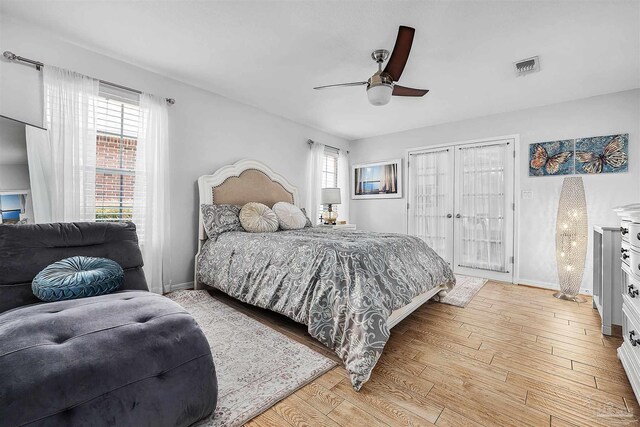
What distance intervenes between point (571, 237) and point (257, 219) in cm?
390

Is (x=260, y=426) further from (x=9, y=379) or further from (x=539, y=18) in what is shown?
(x=539, y=18)

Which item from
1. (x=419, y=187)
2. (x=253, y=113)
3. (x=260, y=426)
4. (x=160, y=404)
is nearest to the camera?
(x=160, y=404)

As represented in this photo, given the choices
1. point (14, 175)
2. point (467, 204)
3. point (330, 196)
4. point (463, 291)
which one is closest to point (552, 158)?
point (467, 204)

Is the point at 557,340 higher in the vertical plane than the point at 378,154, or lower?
lower

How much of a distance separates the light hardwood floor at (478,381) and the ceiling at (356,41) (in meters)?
2.53

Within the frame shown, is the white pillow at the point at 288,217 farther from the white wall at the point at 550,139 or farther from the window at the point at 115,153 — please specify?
the white wall at the point at 550,139

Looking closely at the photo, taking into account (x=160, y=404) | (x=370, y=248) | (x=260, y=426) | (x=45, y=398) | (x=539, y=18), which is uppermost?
(x=539, y=18)

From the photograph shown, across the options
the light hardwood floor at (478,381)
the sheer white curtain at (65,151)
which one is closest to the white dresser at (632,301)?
the light hardwood floor at (478,381)

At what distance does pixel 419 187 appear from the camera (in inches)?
196

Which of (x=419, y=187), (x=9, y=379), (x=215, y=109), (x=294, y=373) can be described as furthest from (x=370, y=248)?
(x=419, y=187)

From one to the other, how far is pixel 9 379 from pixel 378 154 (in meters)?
5.36

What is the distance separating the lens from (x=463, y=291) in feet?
11.5

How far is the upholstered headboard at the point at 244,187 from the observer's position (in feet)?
11.3

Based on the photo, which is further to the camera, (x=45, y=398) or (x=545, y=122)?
(x=545, y=122)
